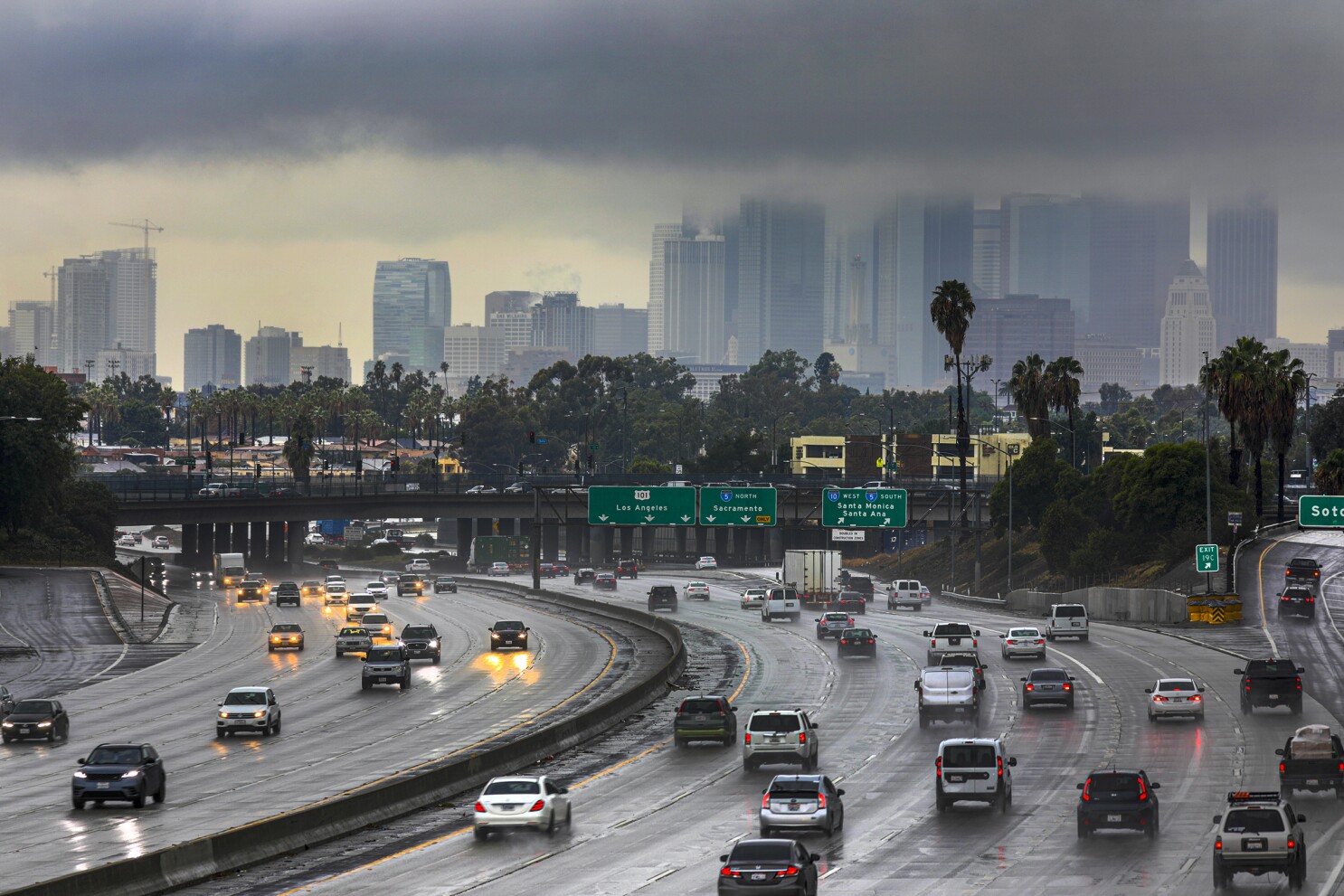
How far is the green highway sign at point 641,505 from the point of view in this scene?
10881 cm

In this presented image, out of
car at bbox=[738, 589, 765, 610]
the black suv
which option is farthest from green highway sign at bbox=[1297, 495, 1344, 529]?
the black suv

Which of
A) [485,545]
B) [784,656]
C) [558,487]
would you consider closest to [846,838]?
[784,656]

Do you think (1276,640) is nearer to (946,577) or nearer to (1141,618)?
(1141,618)

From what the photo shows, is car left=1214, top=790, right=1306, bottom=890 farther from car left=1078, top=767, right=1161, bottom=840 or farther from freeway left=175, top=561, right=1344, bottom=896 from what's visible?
car left=1078, top=767, right=1161, bottom=840

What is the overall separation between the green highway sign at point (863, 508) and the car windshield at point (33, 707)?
61.6 m

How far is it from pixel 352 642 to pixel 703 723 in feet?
116

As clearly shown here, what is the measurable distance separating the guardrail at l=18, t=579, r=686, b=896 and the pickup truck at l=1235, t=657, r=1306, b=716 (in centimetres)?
2023

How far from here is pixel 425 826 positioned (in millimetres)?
38438

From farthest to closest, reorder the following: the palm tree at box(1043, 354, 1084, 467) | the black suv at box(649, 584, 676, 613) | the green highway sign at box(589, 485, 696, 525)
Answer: the palm tree at box(1043, 354, 1084, 467), the black suv at box(649, 584, 676, 613), the green highway sign at box(589, 485, 696, 525)

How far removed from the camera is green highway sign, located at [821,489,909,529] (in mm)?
109438

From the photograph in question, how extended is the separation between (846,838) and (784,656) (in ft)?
148

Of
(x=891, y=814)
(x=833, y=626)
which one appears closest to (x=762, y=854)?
(x=891, y=814)

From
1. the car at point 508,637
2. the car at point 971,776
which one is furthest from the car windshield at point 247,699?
the car at point 508,637

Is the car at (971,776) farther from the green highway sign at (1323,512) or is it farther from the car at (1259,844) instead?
the green highway sign at (1323,512)
